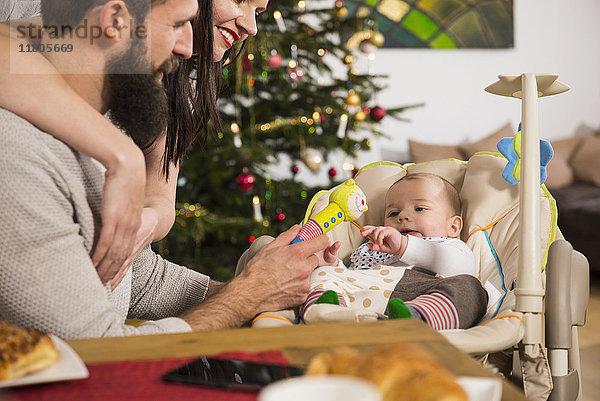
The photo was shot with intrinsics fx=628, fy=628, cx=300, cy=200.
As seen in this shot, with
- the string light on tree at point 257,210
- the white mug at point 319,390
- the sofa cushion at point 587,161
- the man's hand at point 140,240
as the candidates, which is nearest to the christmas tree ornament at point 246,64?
the string light on tree at point 257,210

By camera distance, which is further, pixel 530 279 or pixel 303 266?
pixel 303 266

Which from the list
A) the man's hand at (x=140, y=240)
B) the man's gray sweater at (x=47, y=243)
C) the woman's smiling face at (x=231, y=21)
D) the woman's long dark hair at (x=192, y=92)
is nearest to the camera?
the man's gray sweater at (x=47, y=243)

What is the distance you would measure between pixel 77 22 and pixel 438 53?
13.3ft

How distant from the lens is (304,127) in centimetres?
339

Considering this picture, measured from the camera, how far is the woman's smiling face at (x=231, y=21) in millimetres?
1510

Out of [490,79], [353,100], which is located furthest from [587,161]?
[353,100]

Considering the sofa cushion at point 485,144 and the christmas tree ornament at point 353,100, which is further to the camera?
the sofa cushion at point 485,144

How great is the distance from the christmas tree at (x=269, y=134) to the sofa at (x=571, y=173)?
905mm

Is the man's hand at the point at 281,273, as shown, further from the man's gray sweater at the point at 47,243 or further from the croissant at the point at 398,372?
the croissant at the point at 398,372

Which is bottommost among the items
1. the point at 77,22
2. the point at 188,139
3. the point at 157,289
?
the point at 157,289

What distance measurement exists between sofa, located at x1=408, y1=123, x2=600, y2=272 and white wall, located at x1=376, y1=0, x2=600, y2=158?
30 cm

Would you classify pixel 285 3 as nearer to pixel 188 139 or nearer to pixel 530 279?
pixel 188 139

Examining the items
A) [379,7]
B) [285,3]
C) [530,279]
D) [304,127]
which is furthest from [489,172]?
[379,7]

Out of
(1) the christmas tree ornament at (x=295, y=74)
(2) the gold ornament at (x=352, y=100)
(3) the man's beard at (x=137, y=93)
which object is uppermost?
(1) the christmas tree ornament at (x=295, y=74)
